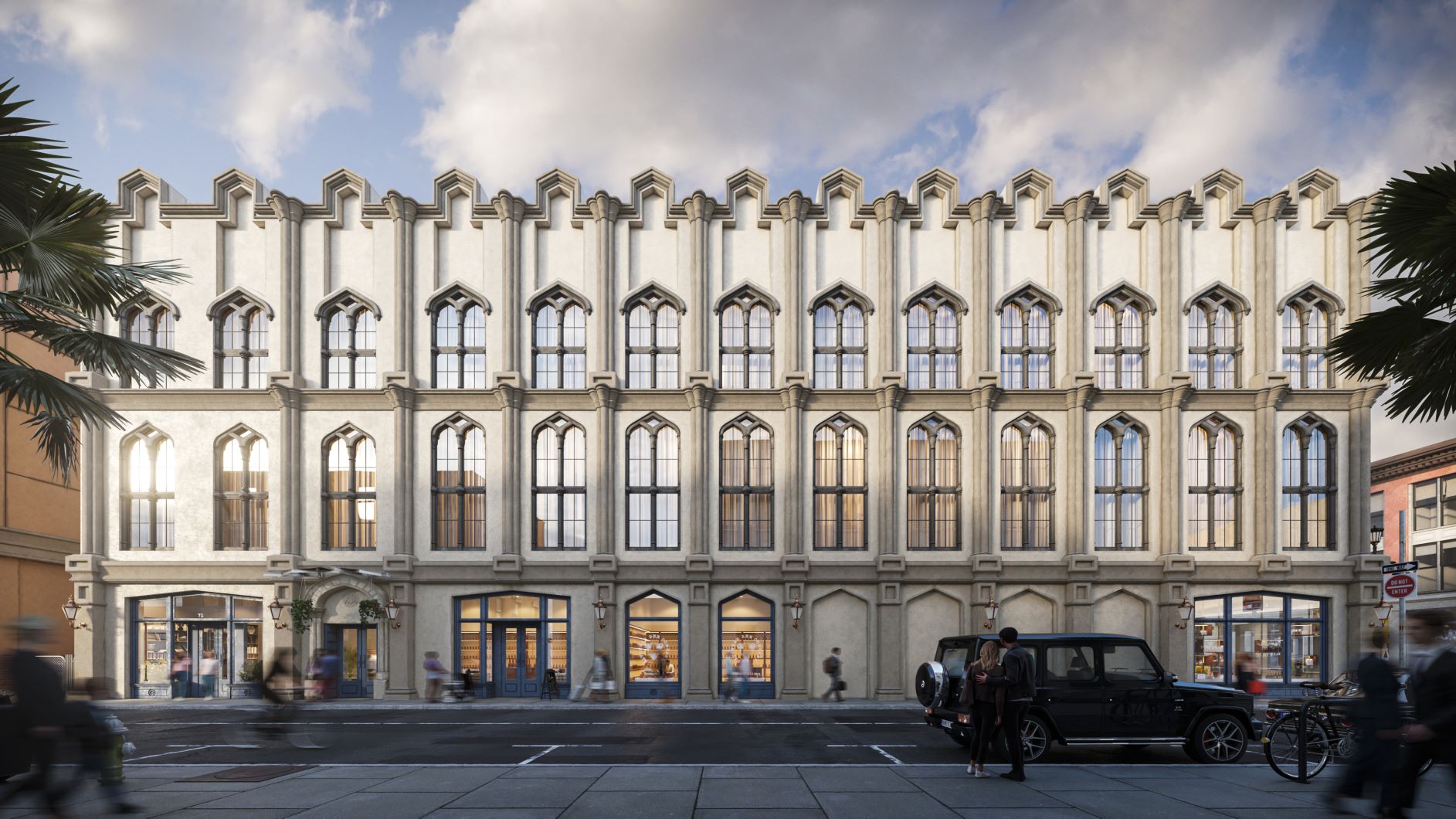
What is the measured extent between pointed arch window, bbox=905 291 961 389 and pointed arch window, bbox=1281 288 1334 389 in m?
10.2

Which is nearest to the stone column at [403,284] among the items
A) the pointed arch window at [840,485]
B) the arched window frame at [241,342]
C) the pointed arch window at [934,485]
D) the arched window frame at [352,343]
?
the arched window frame at [352,343]

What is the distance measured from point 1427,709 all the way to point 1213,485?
2186 cm

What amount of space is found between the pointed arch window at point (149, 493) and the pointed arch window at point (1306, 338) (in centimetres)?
3469

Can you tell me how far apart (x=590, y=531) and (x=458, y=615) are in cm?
479

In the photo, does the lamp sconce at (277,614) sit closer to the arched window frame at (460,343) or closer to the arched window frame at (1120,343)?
the arched window frame at (460,343)

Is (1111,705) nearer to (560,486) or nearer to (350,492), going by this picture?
(560,486)

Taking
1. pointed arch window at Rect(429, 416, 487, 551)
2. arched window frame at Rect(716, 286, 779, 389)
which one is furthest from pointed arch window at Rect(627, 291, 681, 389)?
pointed arch window at Rect(429, 416, 487, 551)

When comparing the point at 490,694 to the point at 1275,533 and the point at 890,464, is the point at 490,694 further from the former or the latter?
the point at 1275,533

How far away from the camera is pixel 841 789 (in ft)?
37.3

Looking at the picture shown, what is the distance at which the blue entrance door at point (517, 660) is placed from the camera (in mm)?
27391

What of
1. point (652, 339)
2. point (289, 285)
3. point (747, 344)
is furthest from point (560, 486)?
point (289, 285)

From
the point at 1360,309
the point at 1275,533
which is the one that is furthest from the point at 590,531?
the point at 1360,309

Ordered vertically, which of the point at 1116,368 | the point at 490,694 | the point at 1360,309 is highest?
the point at 1360,309

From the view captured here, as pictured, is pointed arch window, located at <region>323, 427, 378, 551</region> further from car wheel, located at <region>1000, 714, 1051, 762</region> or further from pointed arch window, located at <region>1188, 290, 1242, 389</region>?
pointed arch window, located at <region>1188, 290, 1242, 389</region>
